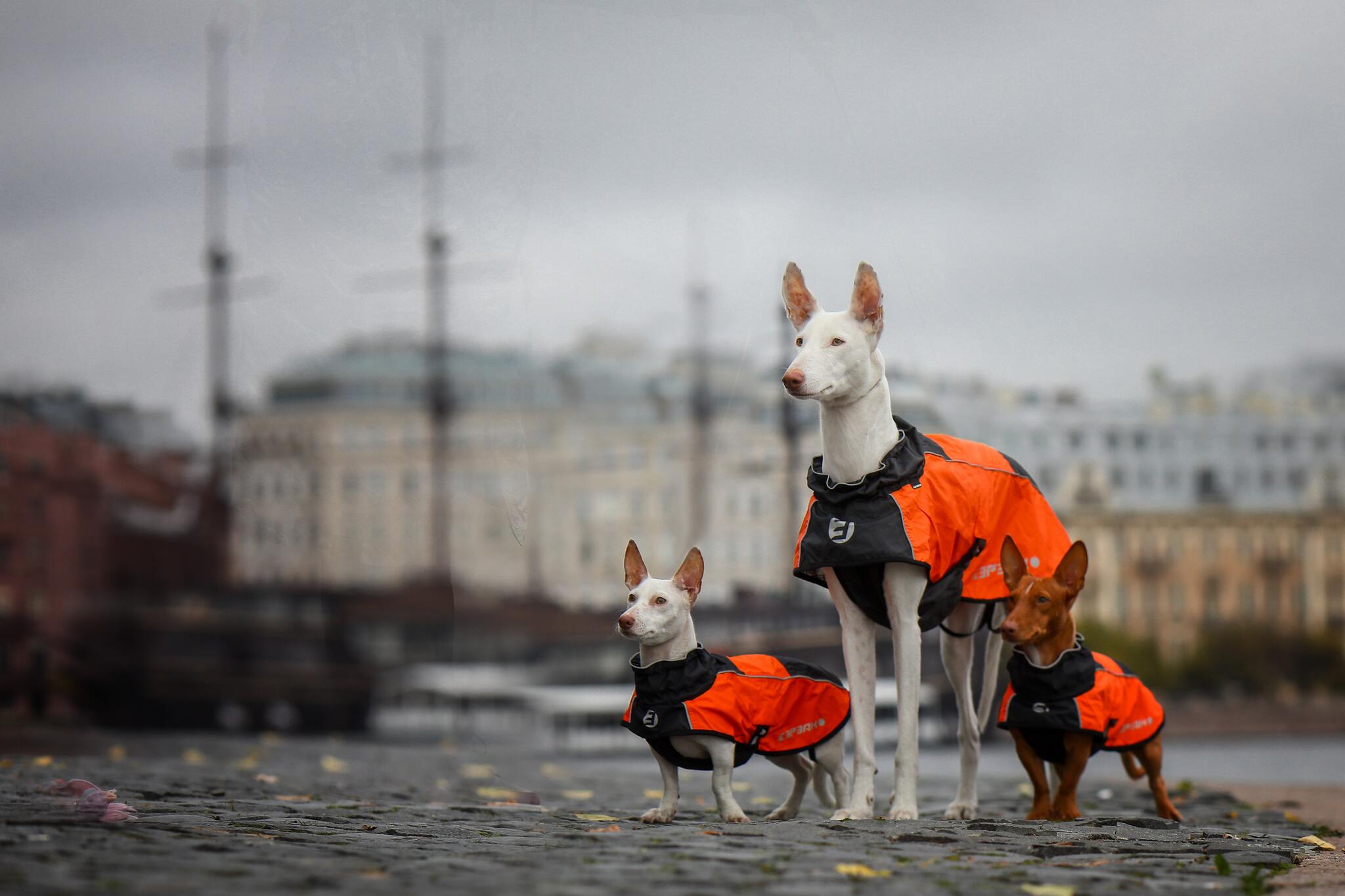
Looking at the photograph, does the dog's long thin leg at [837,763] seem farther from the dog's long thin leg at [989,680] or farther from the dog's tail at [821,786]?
the dog's long thin leg at [989,680]

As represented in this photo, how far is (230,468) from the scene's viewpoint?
6022 centimetres

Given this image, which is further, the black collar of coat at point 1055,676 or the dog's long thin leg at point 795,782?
the dog's long thin leg at point 795,782

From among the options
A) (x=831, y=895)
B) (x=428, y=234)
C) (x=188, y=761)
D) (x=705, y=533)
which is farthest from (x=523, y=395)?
(x=831, y=895)

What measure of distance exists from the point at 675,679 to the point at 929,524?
1845mm

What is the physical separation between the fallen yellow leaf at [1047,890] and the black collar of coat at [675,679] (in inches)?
116

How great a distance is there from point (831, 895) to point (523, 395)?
3318 centimetres

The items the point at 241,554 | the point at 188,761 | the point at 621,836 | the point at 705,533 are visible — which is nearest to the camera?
the point at 621,836

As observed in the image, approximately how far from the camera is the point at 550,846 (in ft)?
26.8

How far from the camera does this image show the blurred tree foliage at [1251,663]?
8600cm

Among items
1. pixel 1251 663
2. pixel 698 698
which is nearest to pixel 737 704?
pixel 698 698

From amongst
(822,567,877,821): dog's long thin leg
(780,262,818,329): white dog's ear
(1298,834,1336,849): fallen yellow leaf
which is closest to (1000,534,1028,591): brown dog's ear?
(822,567,877,821): dog's long thin leg

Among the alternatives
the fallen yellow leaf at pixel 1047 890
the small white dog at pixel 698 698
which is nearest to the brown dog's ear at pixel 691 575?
the small white dog at pixel 698 698

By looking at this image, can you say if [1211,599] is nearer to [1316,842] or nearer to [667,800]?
[1316,842]

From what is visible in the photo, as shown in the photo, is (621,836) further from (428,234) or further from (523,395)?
(428,234)
